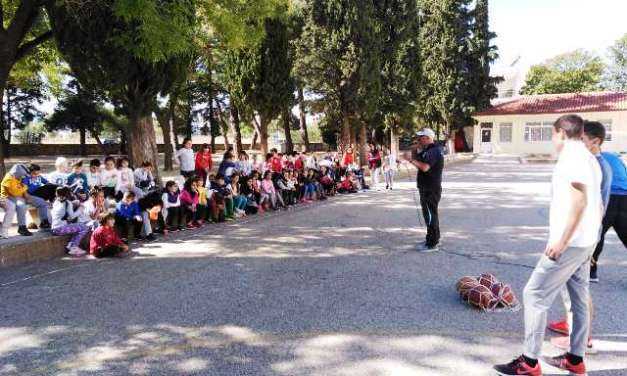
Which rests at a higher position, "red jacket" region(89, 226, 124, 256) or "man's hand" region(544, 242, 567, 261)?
"man's hand" region(544, 242, 567, 261)

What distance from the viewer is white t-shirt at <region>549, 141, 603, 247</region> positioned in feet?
10.1

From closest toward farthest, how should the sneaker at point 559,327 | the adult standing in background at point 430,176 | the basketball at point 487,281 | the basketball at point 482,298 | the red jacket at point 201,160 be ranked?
the sneaker at point 559,327 < the basketball at point 482,298 < the basketball at point 487,281 < the adult standing in background at point 430,176 < the red jacket at point 201,160

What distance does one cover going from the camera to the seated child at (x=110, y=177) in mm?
9377

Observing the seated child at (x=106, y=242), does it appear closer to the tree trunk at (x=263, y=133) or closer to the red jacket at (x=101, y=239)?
the red jacket at (x=101, y=239)

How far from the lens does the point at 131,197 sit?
326 inches

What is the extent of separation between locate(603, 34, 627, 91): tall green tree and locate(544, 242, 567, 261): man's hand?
6532 centimetres

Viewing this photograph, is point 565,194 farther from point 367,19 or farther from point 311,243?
point 367,19

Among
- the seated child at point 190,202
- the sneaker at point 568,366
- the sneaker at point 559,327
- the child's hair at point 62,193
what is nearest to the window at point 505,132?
the seated child at point 190,202

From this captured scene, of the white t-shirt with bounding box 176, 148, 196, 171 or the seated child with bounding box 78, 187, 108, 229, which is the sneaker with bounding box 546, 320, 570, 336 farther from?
the white t-shirt with bounding box 176, 148, 196, 171

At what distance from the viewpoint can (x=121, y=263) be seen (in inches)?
270

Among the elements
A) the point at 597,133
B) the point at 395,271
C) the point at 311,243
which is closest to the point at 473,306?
the point at 395,271

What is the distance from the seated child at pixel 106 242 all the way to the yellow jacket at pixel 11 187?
160 centimetres

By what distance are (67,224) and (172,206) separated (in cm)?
197

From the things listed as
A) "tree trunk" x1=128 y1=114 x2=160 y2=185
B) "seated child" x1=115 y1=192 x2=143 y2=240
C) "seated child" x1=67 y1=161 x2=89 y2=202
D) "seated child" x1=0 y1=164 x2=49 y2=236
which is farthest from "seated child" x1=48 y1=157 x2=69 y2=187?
"tree trunk" x1=128 y1=114 x2=160 y2=185
